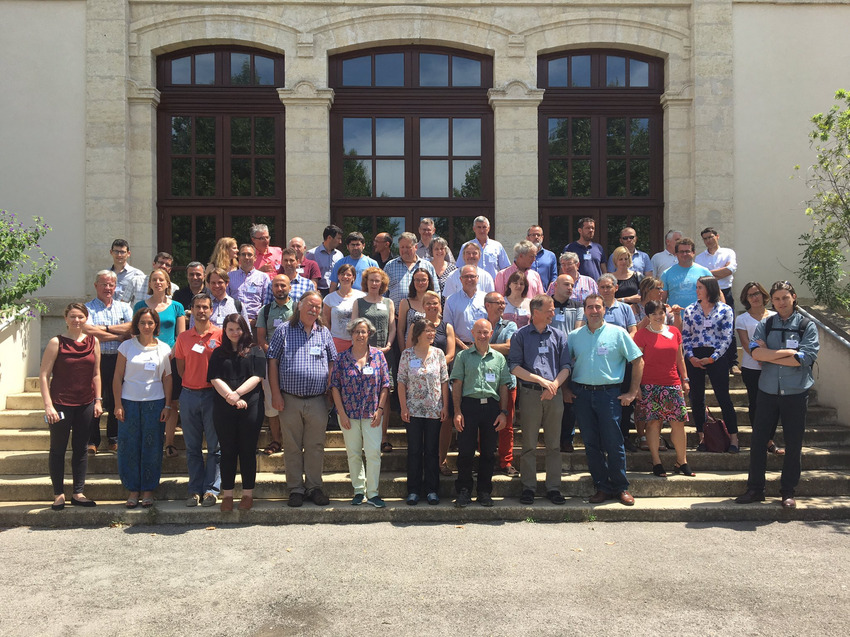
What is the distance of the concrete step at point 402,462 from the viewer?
729 centimetres

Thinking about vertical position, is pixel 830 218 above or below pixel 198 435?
above

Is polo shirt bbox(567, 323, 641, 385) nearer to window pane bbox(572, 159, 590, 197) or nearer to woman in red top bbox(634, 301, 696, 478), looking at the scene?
woman in red top bbox(634, 301, 696, 478)

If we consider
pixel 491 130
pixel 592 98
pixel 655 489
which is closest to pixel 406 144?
pixel 491 130

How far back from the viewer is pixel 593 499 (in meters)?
6.66

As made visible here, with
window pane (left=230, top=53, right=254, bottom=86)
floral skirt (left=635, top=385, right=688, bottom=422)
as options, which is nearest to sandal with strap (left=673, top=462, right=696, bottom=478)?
floral skirt (left=635, top=385, right=688, bottom=422)

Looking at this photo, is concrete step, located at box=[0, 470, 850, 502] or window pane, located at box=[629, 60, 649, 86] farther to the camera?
window pane, located at box=[629, 60, 649, 86]

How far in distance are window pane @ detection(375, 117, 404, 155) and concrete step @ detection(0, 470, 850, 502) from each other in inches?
260

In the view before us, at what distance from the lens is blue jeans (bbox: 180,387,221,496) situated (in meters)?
6.55

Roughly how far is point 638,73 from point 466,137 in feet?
10.3

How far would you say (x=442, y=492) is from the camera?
687 centimetres

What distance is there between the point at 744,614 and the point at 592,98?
9441 mm

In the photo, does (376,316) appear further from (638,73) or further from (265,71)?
(638,73)

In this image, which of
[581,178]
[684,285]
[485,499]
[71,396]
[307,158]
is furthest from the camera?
[581,178]

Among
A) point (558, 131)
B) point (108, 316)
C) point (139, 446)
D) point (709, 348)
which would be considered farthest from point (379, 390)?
point (558, 131)
